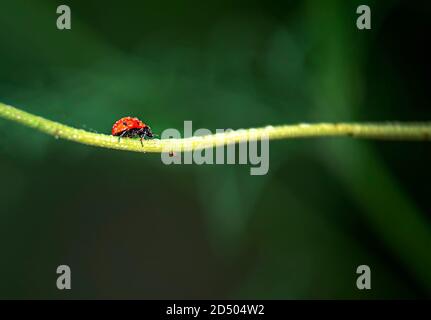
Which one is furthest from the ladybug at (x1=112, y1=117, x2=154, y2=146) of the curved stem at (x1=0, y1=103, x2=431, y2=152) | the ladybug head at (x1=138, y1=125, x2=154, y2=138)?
the curved stem at (x1=0, y1=103, x2=431, y2=152)

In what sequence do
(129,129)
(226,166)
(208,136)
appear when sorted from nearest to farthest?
(208,136)
(129,129)
(226,166)

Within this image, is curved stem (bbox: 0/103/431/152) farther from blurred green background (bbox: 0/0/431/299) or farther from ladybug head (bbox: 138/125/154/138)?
blurred green background (bbox: 0/0/431/299)

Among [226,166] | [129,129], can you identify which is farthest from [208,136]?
[226,166]

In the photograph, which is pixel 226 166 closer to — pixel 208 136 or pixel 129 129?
pixel 129 129

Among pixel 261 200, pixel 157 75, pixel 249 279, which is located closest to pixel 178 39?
pixel 157 75

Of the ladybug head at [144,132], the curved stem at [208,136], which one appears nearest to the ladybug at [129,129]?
the ladybug head at [144,132]
